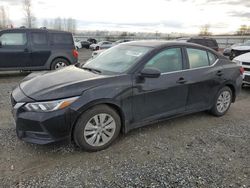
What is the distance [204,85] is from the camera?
13.1ft

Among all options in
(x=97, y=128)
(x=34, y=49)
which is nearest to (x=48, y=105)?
(x=97, y=128)

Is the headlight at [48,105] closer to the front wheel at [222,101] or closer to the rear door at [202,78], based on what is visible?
the rear door at [202,78]

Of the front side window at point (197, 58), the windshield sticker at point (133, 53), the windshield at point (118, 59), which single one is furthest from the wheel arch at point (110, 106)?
the front side window at point (197, 58)

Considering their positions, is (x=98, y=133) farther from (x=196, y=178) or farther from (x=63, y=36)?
(x=63, y=36)

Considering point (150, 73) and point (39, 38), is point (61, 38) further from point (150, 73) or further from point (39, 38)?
point (150, 73)

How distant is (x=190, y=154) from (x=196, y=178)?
1.75ft

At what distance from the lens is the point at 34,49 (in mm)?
7820

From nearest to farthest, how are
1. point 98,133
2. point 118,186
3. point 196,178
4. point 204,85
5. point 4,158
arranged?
point 118,186 → point 196,178 → point 4,158 → point 98,133 → point 204,85

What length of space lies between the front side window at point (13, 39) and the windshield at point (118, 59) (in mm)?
4940

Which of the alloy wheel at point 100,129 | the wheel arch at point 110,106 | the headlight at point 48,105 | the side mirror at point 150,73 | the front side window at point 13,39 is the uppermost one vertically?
the front side window at point 13,39

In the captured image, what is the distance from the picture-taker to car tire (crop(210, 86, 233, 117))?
435 cm

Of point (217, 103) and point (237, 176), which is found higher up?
point (217, 103)

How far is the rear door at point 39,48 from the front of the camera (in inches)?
308

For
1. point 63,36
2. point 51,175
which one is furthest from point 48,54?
point 51,175
